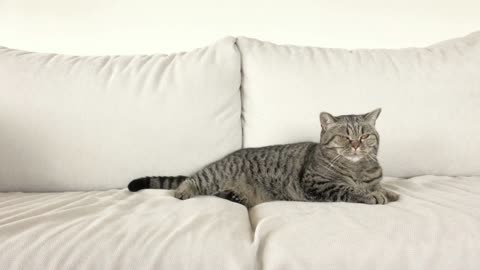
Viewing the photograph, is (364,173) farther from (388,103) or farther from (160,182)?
(160,182)

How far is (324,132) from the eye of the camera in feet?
4.50

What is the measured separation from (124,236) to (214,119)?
26.6 inches

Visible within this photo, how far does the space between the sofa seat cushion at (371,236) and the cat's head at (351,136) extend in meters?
0.24

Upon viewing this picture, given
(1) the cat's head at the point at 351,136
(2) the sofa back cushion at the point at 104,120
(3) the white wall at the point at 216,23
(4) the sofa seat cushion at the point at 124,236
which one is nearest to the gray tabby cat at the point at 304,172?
(1) the cat's head at the point at 351,136

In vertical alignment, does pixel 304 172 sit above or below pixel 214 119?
below

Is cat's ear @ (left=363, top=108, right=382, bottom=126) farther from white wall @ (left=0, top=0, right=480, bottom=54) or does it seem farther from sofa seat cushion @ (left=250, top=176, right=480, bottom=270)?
white wall @ (left=0, top=0, right=480, bottom=54)

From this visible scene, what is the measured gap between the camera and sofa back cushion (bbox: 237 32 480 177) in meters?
1.51

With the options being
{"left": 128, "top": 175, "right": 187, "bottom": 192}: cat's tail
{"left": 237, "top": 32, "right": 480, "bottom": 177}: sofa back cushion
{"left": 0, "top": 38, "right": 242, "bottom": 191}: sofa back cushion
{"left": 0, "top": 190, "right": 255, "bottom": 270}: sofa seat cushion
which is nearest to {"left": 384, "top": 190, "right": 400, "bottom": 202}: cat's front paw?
{"left": 237, "top": 32, "right": 480, "bottom": 177}: sofa back cushion

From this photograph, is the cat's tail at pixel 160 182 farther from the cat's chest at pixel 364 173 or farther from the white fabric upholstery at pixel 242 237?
the cat's chest at pixel 364 173

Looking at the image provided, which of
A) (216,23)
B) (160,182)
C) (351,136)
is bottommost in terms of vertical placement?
(160,182)

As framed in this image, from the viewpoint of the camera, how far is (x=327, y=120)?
135cm

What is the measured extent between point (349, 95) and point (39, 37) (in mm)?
1412

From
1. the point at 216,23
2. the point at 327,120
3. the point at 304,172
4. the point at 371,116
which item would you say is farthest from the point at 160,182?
the point at 216,23

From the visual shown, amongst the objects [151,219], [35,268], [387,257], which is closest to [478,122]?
[387,257]
